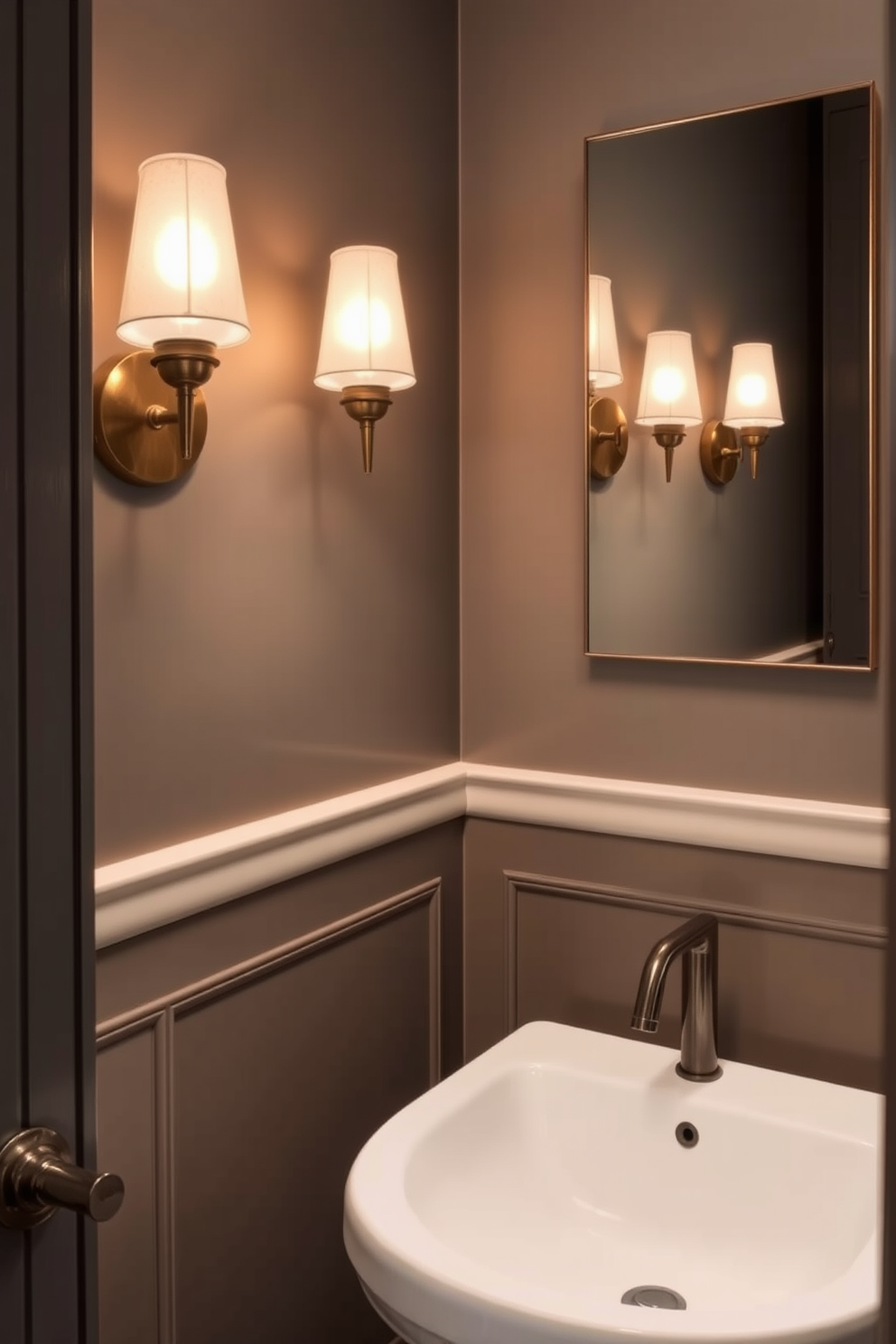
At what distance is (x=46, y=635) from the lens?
679 mm

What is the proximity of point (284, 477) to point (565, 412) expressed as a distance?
0.44 metres

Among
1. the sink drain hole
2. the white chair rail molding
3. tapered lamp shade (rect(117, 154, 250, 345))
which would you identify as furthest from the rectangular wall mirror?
the sink drain hole

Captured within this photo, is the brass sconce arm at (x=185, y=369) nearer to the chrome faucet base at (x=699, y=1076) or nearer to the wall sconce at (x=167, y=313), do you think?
the wall sconce at (x=167, y=313)

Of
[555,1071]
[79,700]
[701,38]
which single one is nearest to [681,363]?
[701,38]

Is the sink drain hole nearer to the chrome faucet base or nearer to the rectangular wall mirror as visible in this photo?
the chrome faucet base

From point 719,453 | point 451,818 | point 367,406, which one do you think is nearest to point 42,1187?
point 367,406

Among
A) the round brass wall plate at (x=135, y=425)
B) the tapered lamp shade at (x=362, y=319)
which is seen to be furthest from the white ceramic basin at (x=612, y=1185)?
the tapered lamp shade at (x=362, y=319)

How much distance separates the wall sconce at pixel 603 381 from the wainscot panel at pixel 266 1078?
1.86 feet

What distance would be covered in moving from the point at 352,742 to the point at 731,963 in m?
0.56

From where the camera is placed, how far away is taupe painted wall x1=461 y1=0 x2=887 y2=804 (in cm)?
141

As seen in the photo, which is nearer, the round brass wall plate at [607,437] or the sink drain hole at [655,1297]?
the sink drain hole at [655,1297]

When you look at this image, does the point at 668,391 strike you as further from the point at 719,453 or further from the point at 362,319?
the point at 362,319

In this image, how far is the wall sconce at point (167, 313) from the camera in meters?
1.04

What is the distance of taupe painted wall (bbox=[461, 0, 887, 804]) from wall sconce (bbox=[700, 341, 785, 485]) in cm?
19
